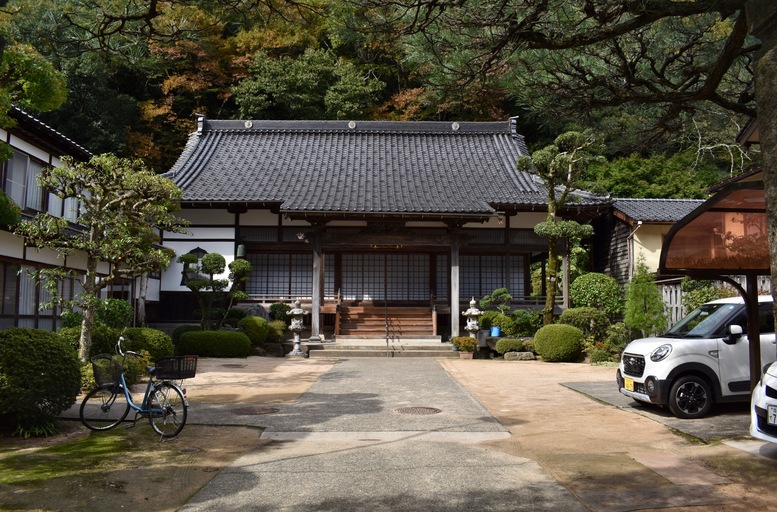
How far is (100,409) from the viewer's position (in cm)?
803

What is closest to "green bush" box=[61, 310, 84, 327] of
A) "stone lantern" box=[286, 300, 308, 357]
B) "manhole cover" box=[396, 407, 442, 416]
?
"stone lantern" box=[286, 300, 308, 357]

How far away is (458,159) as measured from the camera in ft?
82.3

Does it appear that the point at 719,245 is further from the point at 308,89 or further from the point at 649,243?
the point at 308,89

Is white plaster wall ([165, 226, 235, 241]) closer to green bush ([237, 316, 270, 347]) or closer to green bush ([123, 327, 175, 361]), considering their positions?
green bush ([237, 316, 270, 347])

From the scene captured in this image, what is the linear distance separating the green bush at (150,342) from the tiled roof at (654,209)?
1609 centimetres

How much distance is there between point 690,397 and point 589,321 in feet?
31.5

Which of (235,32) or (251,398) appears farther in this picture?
(235,32)

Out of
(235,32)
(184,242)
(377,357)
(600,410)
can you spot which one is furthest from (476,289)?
(235,32)

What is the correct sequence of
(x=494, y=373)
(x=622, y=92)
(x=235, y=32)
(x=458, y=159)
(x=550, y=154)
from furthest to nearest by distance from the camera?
(x=235, y=32), (x=458, y=159), (x=550, y=154), (x=494, y=373), (x=622, y=92)

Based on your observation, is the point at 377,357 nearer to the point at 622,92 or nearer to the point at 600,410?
the point at 600,410

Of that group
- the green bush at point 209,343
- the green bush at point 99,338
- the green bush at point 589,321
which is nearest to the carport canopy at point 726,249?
the green bush at point 589,321

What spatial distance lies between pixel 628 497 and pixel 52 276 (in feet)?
32.7

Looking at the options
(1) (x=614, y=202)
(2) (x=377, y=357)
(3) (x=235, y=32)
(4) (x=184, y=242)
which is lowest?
(2) (x=377, y=357)

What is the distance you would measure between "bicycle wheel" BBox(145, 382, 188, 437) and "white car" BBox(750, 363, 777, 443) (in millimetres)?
6209
